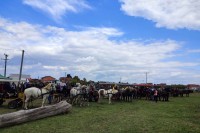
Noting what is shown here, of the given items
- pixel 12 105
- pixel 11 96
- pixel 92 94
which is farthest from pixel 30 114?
pixel 92 94

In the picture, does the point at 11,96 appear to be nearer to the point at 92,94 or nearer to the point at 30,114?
the point at 92,94

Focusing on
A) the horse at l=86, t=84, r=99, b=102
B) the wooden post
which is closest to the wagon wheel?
the wooden post

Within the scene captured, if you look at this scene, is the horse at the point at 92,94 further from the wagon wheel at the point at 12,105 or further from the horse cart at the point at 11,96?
the wagon wheel at the point at 12,105

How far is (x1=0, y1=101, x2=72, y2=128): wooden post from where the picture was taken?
1462 cm

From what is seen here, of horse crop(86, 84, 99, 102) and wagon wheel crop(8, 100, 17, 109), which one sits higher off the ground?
horse crop(86, 84, 99, 102)

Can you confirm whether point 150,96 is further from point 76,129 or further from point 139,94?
point 76,129

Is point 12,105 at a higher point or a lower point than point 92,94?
lower

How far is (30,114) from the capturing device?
16.4m

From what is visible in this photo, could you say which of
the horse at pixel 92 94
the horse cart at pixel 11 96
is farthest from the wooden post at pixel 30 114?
the horse at pixel 92 94

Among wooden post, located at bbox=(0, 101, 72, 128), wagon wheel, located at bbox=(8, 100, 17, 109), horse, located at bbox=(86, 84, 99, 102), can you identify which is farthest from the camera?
horse, located at bbox=(86, 84, 99, 102)

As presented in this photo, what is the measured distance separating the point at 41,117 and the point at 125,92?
2035cm

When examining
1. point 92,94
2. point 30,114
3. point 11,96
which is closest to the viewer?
point 30,114

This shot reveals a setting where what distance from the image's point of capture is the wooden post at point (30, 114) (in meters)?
14.6

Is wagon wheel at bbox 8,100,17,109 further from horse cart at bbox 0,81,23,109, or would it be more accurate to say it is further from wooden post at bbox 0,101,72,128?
wooden post at bbox 0,101,72,128
